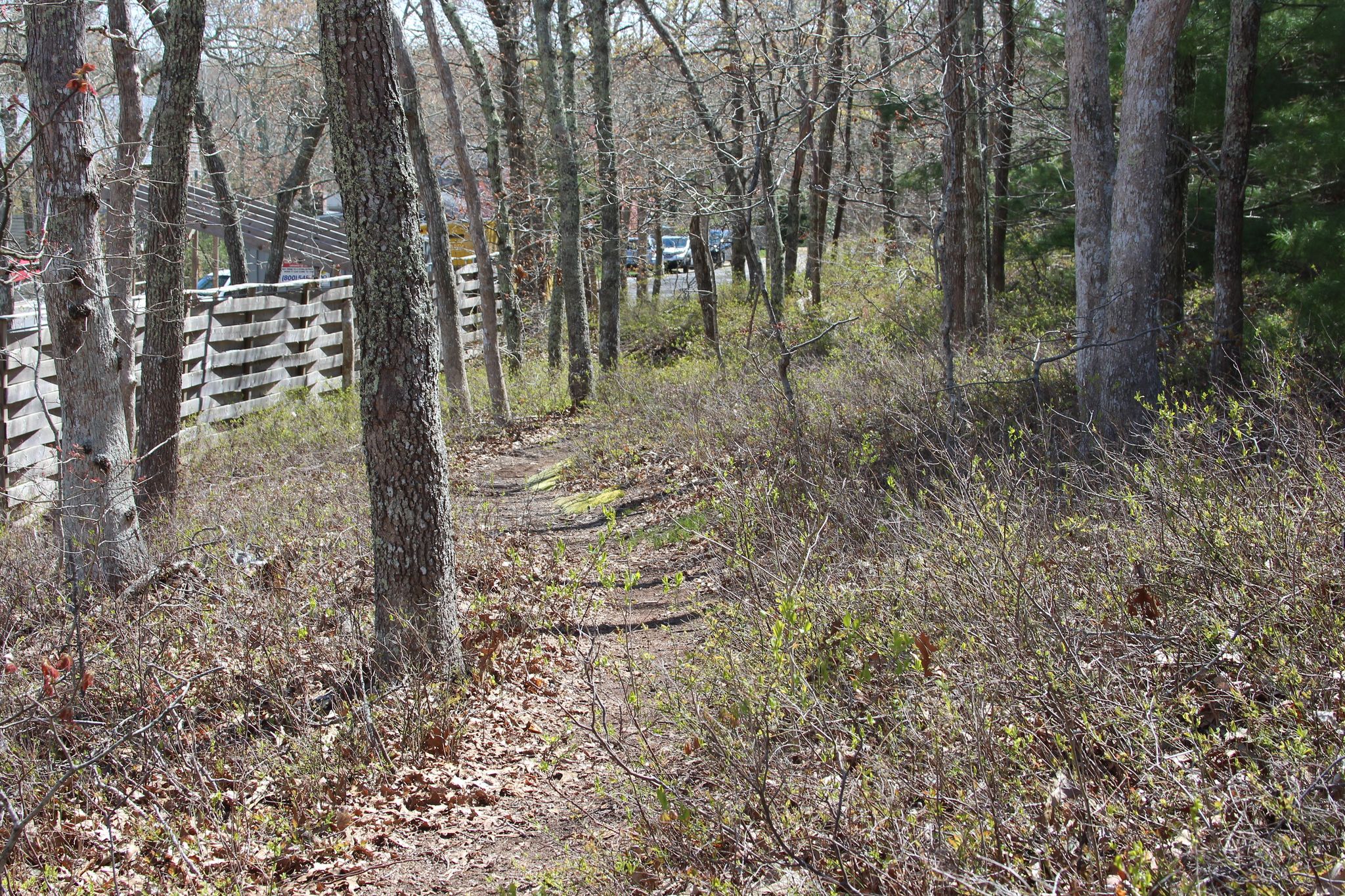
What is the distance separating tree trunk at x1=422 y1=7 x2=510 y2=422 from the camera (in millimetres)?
11289

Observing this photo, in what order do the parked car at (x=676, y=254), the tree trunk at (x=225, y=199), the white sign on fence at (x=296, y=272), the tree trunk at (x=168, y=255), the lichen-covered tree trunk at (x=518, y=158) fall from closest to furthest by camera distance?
1. the tree trunk at (x=168, y=255)
2. the tree trunk at (x=225, y=199)
3. the lichen-covered tree trunk at (x=518, y=158)
4. the white sign on fence at (x=296, y=272)
5. the parked car at (x=676, y=254)

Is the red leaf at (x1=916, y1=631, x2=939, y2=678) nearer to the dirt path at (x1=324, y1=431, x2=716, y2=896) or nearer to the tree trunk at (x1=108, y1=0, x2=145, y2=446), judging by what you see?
the dirt path at (x1=324, y1=431, x2=716, y2=896)

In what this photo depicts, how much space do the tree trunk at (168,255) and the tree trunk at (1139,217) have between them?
24.5 feet

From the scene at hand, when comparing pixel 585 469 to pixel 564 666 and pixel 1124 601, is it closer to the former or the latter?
pixel 564 666

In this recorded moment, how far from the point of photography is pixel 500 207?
15.2 meters

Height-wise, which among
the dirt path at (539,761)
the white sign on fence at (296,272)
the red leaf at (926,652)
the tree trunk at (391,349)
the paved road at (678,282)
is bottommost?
the dirt path at (539,761)

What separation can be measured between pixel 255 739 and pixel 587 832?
71.8 inches

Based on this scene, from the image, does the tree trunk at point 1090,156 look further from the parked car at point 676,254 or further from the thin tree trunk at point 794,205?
the parked car at point 676,254

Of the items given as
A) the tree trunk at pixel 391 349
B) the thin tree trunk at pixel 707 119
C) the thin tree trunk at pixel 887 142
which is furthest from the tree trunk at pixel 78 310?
the thin tree trunk at pixel 707 119

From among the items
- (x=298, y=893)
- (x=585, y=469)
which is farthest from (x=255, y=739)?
(x=585, y=469)

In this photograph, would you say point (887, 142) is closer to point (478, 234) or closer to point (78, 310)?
point (478, 234)

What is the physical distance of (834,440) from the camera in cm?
757

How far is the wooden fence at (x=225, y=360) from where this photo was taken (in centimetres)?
886

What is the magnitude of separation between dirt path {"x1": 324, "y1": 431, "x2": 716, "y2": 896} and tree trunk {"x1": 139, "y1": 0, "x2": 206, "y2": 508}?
2578 mm
